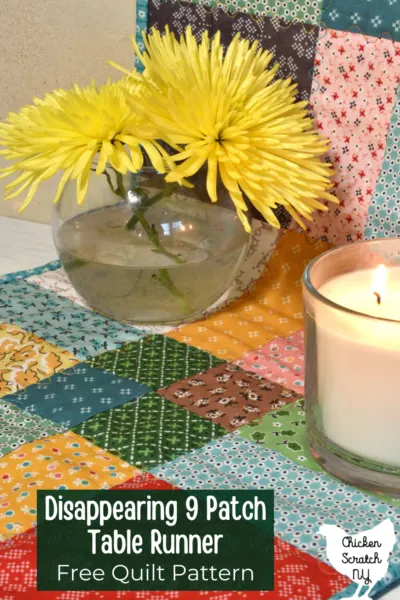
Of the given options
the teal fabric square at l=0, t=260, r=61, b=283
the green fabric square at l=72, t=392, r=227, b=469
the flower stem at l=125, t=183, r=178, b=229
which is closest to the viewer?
the green fabric square at l=72, t=392, r=227, b=469


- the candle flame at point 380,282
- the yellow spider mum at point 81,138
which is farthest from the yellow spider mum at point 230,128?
the candle flame at point 380,282

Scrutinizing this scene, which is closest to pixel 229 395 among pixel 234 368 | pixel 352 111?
pixel 234 368

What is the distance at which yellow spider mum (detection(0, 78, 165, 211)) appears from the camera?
0.67 metres

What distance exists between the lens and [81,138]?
674mm

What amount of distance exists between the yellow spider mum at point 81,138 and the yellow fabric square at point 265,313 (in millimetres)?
149

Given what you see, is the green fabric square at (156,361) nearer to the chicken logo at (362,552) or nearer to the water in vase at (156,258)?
the water in vase at (156,258)

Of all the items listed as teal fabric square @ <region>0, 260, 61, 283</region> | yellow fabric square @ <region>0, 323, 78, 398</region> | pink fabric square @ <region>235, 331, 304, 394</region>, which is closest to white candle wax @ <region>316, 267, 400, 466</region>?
pink fabric square @ <region>235, 331, 304, 394</region>

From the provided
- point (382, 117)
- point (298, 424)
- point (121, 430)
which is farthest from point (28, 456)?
point (382, 117)

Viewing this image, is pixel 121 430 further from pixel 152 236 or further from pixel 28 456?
pixel 152 236

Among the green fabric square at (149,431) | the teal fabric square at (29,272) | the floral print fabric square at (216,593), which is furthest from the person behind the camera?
the teal fabric square at (29,272)

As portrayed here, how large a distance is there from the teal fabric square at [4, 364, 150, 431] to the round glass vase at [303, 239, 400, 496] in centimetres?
15

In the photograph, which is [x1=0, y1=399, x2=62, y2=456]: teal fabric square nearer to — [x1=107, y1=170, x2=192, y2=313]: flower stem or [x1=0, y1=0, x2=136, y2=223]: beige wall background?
[x1=107, y1=170, x2=192, y2=313]: flower stem

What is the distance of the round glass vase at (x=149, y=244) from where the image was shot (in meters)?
0.72

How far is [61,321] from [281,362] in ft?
0.62
